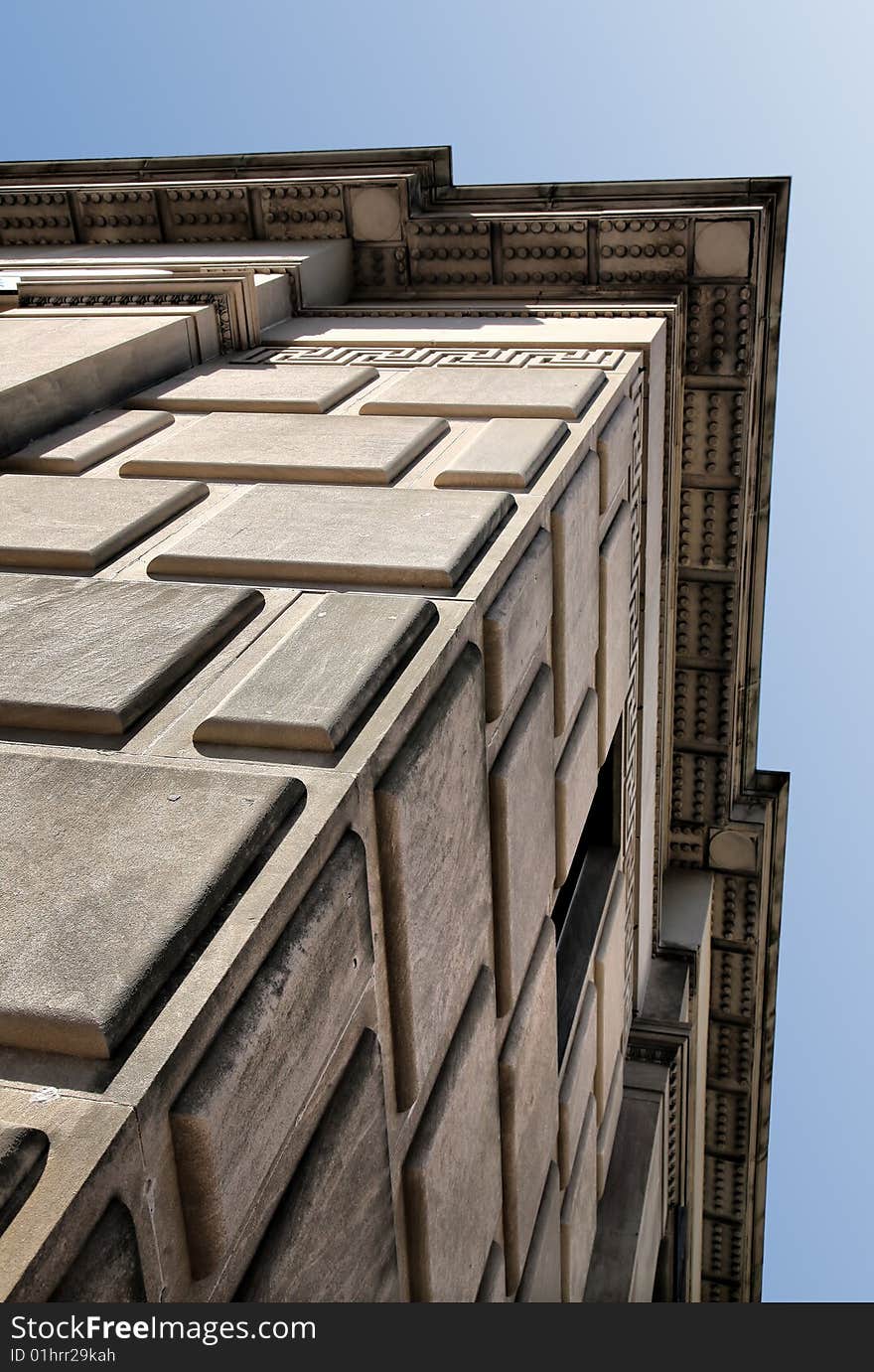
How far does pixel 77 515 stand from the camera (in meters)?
3.87

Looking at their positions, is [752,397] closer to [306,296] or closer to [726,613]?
[726,613]

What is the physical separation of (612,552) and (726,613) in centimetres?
355

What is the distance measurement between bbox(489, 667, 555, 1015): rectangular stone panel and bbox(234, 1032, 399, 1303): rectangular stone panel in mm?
1139

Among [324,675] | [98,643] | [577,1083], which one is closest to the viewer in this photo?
[324,675]

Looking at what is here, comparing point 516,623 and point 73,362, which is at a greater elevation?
point 73,362

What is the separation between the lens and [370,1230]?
283cm

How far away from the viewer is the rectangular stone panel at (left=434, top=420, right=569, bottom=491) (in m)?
4.25

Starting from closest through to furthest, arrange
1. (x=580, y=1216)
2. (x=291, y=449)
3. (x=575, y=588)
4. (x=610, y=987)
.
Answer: (x=291, y=449)
(x=575, y=588)
(x=580, y=1216)
(x=610, y=987)

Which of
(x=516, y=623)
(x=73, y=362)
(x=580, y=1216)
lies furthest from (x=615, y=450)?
(x=580, y=1216)

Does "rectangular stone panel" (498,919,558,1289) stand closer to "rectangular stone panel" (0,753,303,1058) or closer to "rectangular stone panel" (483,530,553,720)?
"rectangular stone panel" (483,530,553,720)

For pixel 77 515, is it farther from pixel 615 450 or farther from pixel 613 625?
pixel 613 625

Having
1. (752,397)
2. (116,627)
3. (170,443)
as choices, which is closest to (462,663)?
(116,627)

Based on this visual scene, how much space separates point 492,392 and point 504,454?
1.12 meters

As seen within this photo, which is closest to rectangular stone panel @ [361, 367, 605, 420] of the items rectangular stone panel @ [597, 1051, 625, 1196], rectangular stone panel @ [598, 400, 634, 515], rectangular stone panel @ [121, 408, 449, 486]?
rectangular stone panel @ [598, 400, 634, 515]
